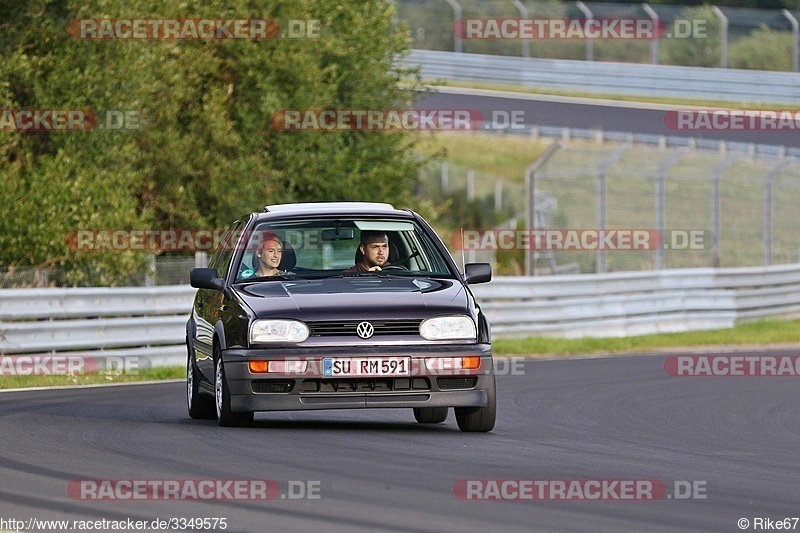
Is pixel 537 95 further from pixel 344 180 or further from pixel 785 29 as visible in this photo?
pixel 344 180

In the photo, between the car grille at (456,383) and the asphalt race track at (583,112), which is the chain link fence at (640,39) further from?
the car grille at (456,383)

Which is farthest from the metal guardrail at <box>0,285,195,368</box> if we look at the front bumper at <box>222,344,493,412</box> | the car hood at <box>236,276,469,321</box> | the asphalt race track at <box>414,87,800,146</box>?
the asphalt race track at <box>414,87,800,146</box>

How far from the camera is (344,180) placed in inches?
1009

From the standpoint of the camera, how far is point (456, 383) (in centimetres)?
1072

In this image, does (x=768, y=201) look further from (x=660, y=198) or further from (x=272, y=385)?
(x=272, y=385)

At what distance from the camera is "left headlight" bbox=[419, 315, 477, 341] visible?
418 inches

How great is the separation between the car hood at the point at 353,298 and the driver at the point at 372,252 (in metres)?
0.36

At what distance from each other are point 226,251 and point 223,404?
74.8 inches

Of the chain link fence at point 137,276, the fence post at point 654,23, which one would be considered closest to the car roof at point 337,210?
the chain link fence at point 137,276

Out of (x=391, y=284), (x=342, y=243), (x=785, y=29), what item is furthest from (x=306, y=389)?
(x=785, y=29)

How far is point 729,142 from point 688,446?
30.2 meters

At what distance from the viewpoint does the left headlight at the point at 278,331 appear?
34.5ft

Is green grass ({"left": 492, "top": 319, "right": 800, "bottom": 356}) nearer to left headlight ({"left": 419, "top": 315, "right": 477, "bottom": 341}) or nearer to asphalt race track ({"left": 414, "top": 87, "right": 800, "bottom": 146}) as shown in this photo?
left headlight ({"left": 419, "top": 315, "right": 477, "bottom": 341})

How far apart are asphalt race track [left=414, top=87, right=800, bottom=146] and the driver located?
2999 centimetres
